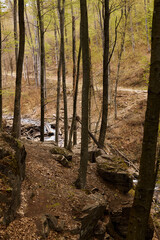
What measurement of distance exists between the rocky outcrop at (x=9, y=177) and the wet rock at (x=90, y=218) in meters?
1.63

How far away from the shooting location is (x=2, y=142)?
4820 millimetres

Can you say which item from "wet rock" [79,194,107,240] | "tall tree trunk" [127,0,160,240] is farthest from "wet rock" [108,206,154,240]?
"tall tree trunk" [127,0,160,240]

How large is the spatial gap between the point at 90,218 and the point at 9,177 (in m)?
2.28

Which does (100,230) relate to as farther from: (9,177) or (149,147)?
(149,147)

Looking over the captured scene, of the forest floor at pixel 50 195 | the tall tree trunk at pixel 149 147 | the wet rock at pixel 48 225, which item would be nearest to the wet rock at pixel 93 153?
the forest floor at pixel 50 195

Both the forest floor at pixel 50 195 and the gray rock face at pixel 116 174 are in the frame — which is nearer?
the forest floor at pixel 50 195

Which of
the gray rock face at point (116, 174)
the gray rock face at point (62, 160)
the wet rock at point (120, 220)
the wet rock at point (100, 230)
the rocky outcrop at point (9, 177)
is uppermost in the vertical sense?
the rocky outcrop at point (9, 177)

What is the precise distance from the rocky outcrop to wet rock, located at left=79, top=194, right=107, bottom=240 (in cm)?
163

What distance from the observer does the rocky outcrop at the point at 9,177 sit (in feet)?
11.9

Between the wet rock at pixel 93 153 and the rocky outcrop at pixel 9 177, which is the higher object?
the rocky outcrop at pixel 9 177

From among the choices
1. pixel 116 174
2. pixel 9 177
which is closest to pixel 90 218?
pixel 9 177

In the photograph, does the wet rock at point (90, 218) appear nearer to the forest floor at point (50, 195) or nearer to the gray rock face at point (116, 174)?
the forest floor at point (50, 195)

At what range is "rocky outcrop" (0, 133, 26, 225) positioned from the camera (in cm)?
362

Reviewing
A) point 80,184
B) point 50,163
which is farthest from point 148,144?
point 50,163
